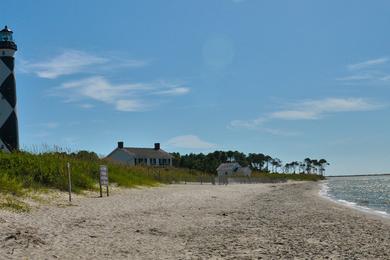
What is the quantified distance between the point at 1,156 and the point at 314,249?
1370 cm

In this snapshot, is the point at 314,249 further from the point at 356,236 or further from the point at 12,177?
the point at 12,177

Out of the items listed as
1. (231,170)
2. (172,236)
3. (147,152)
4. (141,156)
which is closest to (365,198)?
(172,236)

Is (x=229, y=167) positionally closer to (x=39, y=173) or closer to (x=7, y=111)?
(x=7, y=111)

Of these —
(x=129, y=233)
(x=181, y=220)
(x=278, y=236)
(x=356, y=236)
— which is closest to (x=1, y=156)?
(x=181, y=220)

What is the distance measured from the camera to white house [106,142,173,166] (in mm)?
80750

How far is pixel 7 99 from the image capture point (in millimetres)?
24500

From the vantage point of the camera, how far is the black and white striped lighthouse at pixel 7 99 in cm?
2438

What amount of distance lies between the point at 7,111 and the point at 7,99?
23.9 inches

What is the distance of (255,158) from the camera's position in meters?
158

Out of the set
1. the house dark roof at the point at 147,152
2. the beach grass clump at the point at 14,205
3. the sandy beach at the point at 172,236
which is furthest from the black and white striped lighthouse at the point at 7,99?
the house dark roof at the point at 147,152

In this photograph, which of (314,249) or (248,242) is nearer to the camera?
(314,249)

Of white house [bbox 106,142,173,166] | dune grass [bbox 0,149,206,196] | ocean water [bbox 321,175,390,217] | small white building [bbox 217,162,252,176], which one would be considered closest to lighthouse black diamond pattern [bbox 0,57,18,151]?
dune grass [bbox 0,149,206,196]

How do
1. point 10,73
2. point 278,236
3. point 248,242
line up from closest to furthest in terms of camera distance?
point 248,242 < point 278,236 < point 10,73

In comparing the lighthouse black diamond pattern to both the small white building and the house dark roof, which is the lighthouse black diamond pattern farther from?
the small white building
